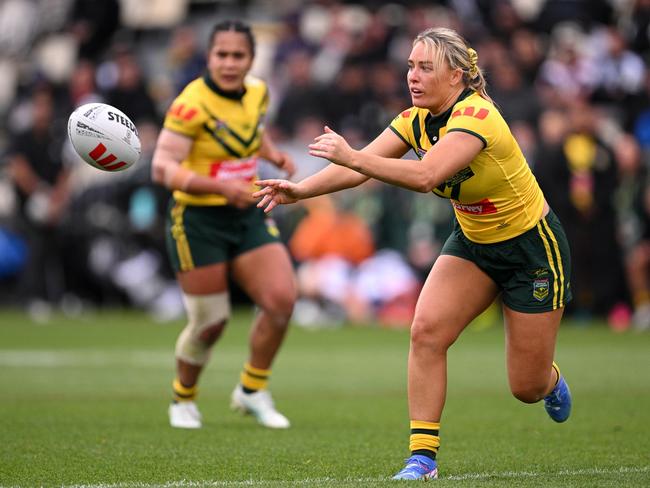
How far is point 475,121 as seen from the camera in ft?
19.2

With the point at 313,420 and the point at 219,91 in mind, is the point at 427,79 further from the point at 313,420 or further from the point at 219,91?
the point at 313,420

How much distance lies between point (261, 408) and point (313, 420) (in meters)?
0.40

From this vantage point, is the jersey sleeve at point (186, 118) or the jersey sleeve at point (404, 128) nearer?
the jersey sleeve at point (404, 128)

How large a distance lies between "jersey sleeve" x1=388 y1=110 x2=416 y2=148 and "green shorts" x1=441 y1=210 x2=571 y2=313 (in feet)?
2.03

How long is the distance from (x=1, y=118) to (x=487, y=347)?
517 inches

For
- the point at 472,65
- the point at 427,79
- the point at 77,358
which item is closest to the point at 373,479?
the point at 427,79

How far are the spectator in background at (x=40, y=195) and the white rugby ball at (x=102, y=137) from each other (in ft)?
38.4

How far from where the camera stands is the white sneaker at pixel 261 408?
27.1ft

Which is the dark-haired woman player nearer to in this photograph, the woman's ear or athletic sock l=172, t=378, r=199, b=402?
athletic sock l=172, t=378, r=199, b=402

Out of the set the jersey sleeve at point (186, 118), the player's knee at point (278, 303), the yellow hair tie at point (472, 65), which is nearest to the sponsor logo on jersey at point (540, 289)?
the yellow hair tie at point (472, 65)

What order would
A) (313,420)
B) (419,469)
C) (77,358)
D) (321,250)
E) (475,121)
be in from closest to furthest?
(475,121)
(419,469)
(313,420)
(77,358)
(321,250)

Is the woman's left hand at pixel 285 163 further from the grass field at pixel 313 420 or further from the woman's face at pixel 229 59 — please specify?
the grass field at pixel 313 420

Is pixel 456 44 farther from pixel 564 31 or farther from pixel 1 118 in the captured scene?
pixel 1 118

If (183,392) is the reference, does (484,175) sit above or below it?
above
